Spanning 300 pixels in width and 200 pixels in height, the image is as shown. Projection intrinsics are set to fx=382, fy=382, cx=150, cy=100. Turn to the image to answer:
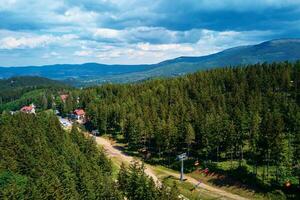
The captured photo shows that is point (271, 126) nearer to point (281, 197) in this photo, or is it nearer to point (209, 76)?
point (281, 197)

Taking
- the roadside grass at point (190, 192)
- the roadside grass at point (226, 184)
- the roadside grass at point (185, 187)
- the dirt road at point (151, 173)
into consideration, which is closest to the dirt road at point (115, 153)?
the dirt road at point (151, 173)

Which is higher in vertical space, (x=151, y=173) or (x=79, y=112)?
(x=79, y=112)

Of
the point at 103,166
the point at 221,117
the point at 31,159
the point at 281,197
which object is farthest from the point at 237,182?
the point at 31,159

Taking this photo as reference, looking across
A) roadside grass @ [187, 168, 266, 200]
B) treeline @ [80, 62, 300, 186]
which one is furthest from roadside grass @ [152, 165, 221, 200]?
treeline @ [80, 62, 300, 186]

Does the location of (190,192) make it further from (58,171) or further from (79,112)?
(79,112)

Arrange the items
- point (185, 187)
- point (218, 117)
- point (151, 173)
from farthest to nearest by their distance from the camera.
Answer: point (218, 117)
point (151, 173)
point (185, 187)

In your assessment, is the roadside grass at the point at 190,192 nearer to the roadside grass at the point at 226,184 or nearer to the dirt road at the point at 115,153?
the roadside grass at the point at 226,184

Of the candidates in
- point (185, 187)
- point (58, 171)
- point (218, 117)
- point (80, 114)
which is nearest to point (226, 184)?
point (185, 187)
